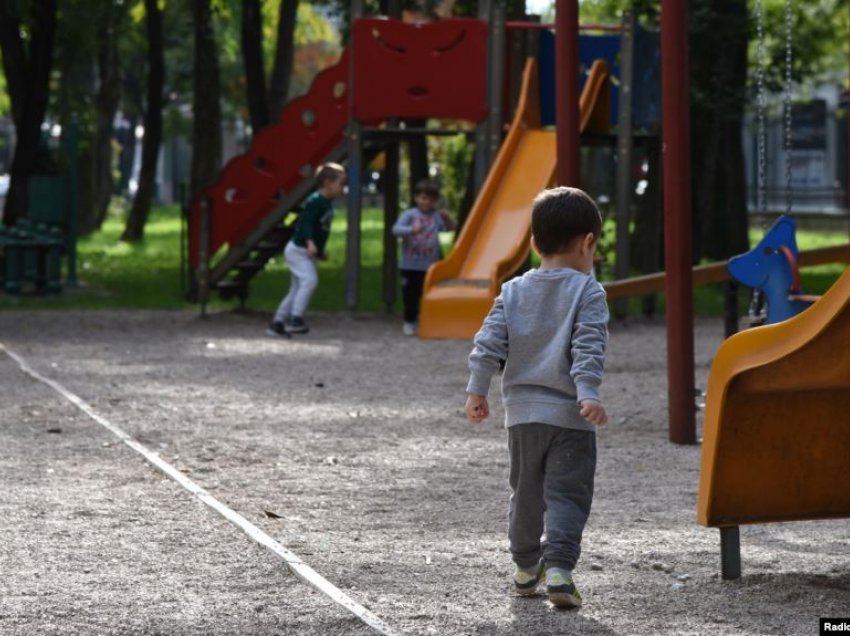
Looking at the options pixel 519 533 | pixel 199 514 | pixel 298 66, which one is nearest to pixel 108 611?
pixel 519 533

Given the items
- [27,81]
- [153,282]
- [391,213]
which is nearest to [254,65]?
[27,81]

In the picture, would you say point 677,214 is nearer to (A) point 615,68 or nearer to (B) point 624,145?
(B) point 624,145

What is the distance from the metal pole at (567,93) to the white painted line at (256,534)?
307cm

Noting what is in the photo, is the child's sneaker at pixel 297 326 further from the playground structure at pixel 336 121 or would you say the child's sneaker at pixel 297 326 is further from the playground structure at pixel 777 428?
the playground structure at pixel 777 428

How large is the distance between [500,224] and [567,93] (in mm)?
5371

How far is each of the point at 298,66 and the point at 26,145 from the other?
1838 inches

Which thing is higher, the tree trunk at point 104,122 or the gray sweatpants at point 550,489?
the tree trunk at point 104,122

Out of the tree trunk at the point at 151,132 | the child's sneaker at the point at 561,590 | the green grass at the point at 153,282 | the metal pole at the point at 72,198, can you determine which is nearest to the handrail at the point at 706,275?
the child's sneaker at the point at 561,590

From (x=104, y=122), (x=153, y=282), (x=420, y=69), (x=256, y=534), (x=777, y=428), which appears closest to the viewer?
(x=777, y=428)

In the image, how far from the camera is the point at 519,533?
6.04m

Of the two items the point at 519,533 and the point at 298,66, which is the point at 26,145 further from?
the point at 298,66

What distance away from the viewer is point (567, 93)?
11406 millimetres

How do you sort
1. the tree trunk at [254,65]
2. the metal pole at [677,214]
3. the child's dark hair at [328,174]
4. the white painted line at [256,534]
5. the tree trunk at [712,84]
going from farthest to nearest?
the tree trunk at [254,65] < the tree trunk at [712,84] < the child's dark hair at [328,174] < the metal pole at [677,214] < the white painted line at [256,534]

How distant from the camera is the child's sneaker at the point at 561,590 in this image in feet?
19.0
